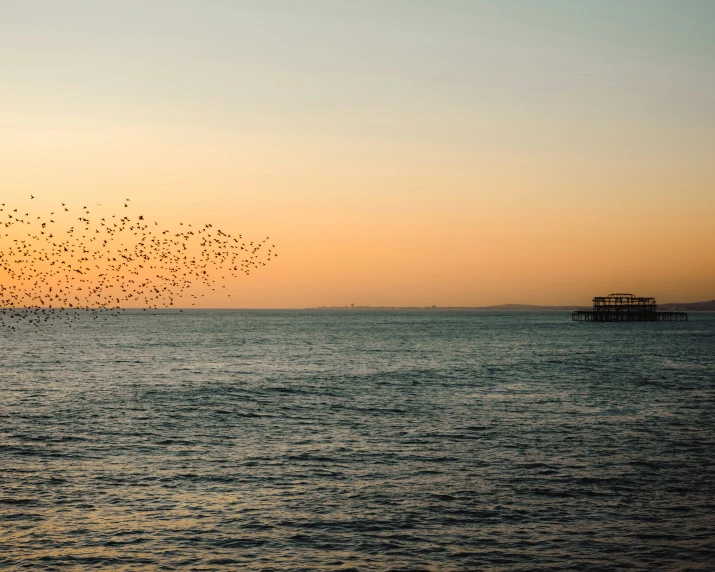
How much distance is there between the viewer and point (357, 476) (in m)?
27.2

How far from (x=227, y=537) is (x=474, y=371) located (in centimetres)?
5498

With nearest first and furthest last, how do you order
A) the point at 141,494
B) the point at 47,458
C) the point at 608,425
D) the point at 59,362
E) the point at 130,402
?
the point at 141,494 < the point at 47,458 < the point at 608,425 < the point at 130,402 < the point at 59,362

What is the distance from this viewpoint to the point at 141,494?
79.5 feet

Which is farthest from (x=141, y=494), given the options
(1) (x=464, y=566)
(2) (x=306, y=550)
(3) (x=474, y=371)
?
(3) (x=474, y=371)

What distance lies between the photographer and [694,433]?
1441 inches

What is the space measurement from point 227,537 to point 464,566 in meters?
6.57

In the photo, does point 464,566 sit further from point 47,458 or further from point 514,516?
point 47,458

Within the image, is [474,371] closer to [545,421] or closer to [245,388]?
[245,388]

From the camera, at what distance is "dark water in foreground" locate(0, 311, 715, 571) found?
63.0 feet

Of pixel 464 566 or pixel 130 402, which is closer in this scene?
pixel 464 566

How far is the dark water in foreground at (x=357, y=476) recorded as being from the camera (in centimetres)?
1919

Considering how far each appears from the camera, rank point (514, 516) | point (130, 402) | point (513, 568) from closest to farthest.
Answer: point (513, 568), point (514, 516), point (130, 402)

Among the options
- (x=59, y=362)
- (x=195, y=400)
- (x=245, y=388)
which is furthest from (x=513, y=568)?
(x=59, y=362)

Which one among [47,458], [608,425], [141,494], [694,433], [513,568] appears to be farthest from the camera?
[608,425]
